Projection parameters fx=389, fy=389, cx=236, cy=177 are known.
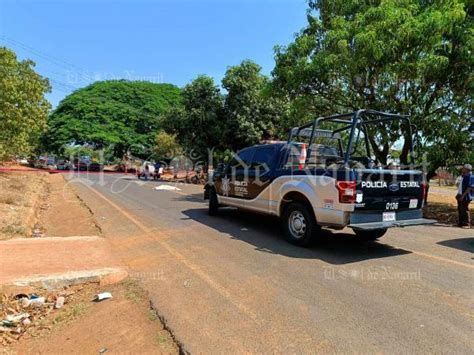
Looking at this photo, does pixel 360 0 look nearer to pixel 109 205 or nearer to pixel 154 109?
pixel 109 205

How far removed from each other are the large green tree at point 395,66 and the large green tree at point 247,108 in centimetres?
1263

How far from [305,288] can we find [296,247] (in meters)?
2.19

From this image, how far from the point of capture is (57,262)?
611 centimetres

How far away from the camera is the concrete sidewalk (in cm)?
535

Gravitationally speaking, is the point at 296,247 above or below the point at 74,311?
above

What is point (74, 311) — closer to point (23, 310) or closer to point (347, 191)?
point (23, 310)

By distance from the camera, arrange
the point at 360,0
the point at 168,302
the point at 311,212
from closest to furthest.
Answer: the point at 168,302 → the point at 311,212 → the point at 360,0

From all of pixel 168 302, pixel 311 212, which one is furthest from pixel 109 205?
pixel 168 302

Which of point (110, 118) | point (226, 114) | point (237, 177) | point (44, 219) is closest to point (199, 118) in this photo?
point (226, 114)

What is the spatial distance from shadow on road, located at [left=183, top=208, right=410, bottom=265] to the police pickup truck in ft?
1.04

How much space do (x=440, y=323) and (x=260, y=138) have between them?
23.1 meters

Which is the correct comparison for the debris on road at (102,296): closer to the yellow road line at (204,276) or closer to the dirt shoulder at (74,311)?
the dirt shoulder at (74,311)

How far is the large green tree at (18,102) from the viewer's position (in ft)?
67.9

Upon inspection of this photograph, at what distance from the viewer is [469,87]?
10547 mm
